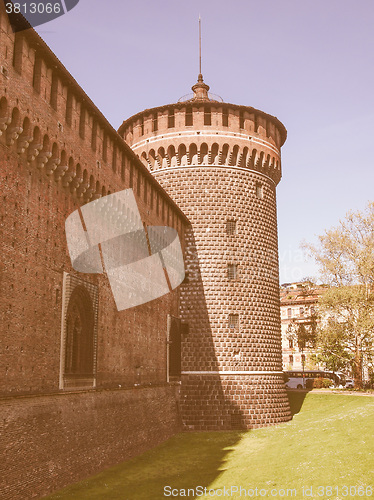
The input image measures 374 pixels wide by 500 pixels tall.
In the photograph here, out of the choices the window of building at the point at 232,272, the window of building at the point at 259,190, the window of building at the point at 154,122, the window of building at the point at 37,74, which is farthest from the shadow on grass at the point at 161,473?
the window of building at the point at 154,122

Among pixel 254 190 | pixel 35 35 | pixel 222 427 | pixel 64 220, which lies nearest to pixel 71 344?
pixel 64 220

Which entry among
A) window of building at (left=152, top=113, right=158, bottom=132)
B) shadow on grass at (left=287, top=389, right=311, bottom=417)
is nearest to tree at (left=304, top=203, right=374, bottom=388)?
shadow on grass at (left=287, top=389, right=311, bottom=417)

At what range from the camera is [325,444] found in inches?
715

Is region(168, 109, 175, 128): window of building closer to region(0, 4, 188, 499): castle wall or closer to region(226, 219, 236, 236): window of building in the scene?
region(226, 219, 236, 236): window of building

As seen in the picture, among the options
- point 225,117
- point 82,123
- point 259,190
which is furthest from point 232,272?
point 82,123

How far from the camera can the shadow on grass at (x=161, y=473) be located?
14.4m

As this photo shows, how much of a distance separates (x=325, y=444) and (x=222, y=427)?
8.26 metres

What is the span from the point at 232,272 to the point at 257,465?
39.9 ft

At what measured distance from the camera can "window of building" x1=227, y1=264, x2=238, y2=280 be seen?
90.6 feet

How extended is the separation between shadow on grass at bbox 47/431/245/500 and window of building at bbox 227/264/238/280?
8.00 m

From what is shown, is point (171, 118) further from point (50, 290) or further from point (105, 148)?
point (50, 290)

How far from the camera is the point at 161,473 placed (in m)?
17.2

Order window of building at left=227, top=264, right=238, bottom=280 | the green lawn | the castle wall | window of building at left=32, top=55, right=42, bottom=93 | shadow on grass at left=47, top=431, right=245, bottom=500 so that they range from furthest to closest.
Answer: window of building at left=227, top=264, right=238, bottom=280 → shadow on grass at left=47, top=431, right=245, bottom=500 → window of building at left=32, top=55, right=42, bottom=93 → the green lawn → the castle wall

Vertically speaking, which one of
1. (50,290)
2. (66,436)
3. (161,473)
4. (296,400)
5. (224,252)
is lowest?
(161,473)
